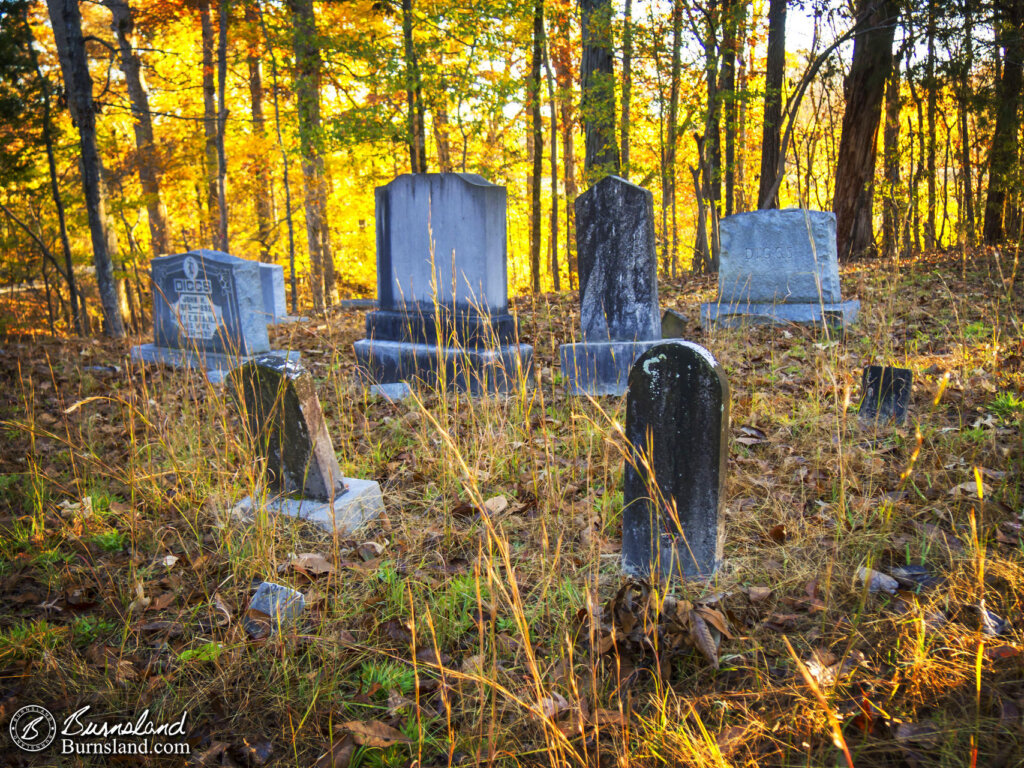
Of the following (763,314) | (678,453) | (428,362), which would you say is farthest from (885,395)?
(763,314)

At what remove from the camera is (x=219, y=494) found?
124 inches

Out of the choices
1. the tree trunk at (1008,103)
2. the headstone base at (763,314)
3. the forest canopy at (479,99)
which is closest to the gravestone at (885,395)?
the headstone base at (763,314)

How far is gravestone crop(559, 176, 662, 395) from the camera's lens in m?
5.14

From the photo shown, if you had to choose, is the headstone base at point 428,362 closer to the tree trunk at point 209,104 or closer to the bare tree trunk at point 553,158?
the tree trunk at point 209,104

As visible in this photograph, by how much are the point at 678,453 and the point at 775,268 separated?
18.8ft

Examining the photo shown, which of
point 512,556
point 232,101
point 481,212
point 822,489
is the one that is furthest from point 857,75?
point 232,101

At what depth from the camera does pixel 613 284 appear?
5.33 m

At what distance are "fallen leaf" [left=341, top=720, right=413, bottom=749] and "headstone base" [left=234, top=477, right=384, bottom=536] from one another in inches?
53.9

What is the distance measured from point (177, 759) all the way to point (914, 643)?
84.7 inches

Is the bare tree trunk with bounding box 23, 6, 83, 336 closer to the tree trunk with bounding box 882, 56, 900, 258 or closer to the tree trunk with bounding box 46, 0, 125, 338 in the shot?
the tree trunk with bounding box 46, 0, 125, 338

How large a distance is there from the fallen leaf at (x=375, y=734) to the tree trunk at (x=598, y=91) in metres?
10.2

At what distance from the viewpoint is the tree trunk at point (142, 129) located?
11484 millimetres

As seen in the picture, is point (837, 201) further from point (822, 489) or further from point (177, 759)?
point (177, 759)

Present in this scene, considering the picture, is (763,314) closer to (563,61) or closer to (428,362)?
(428,362)
